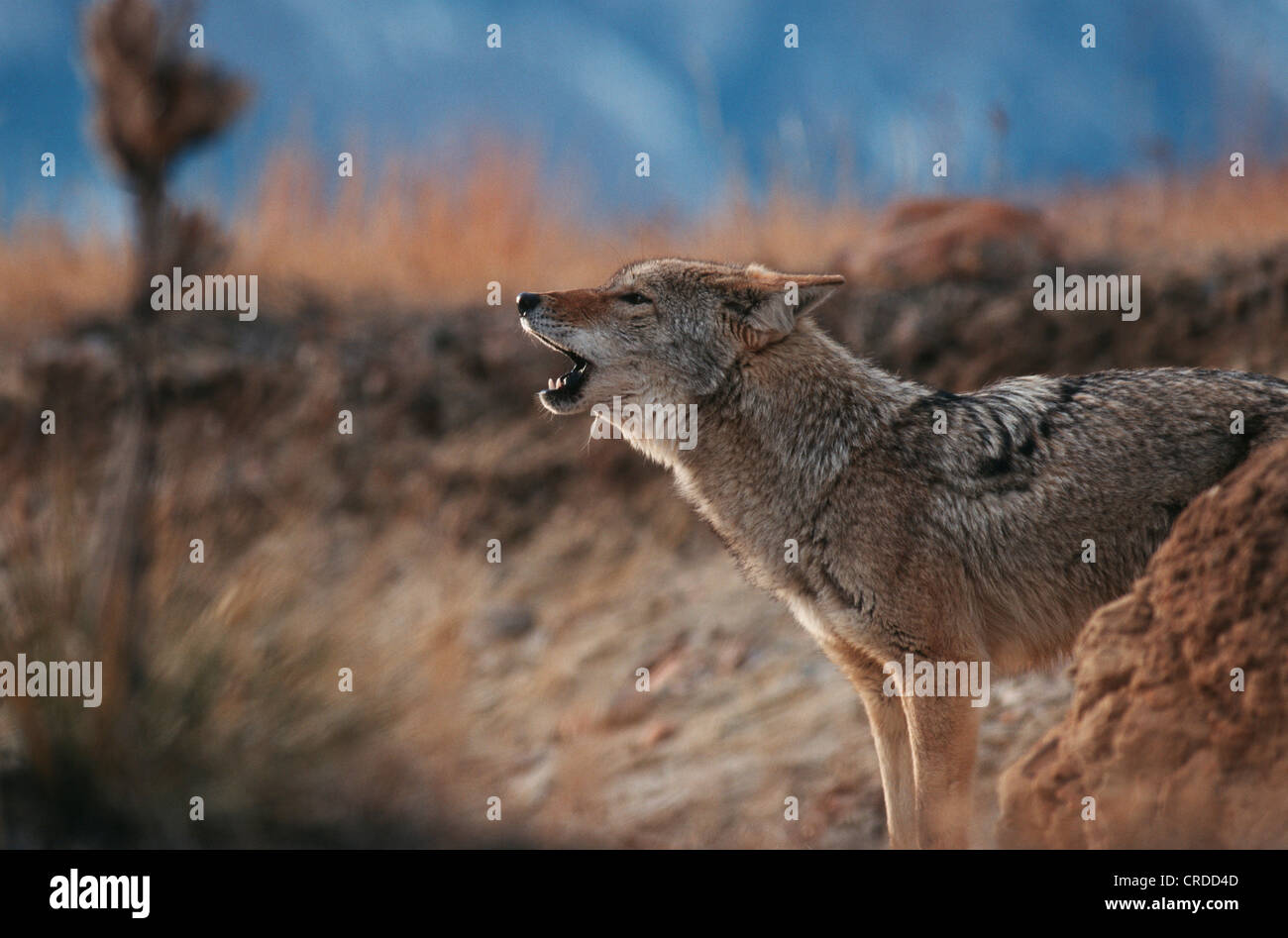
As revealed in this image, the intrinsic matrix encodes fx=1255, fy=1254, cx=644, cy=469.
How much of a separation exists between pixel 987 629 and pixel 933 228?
282 inches

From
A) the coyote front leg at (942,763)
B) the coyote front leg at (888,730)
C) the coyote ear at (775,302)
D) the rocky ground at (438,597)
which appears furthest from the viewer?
the rocky ground at (438,597)

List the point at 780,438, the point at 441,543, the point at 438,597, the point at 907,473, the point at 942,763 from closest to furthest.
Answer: the point at 942,763
the point at 907,473
the point at 780,438
the point at 438,597
the point at 441,543

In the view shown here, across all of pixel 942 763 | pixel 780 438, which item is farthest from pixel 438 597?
pixel 942 763

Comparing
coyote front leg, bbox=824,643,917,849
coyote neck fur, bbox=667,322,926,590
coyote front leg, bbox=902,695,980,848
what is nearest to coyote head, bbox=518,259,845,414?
coyote neck fur, bbox=667,322,926,590

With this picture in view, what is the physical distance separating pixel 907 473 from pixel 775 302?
0.93m

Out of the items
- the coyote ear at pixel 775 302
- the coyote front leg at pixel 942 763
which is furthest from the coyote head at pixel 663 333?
the coyote front leg at pixel 942 763

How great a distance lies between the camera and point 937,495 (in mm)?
5148

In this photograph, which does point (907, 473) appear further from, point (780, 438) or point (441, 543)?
point (441, 543)

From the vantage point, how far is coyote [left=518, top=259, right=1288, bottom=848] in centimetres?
495

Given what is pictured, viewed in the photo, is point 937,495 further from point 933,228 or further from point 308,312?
point 308,312

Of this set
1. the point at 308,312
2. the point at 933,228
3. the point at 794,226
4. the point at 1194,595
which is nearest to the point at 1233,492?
the point at 1194,595

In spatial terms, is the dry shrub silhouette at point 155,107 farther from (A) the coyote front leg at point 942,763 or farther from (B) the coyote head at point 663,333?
(A) the coyote front leg at point 942,763

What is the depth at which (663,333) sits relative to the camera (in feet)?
18.3

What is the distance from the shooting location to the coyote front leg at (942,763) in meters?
4.74
